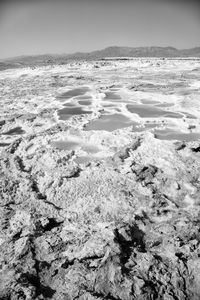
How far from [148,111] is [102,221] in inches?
267

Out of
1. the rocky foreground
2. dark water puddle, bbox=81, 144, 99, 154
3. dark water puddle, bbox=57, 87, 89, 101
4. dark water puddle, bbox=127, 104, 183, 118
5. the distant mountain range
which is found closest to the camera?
the rocky foreground

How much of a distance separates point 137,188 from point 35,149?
9.40 feet

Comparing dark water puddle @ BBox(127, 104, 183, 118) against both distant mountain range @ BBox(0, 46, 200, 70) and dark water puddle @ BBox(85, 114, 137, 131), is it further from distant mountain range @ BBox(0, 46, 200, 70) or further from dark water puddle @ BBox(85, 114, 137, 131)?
distant mountain range @ BBox(0, 46, 200, 70)

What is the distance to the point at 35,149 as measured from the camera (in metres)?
7.20

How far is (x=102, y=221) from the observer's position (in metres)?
4.56

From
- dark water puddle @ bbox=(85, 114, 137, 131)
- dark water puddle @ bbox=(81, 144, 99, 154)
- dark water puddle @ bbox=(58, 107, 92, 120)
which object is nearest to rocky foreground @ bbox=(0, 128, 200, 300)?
dark water puddle @ bbox=(81, 144, 99, 154)

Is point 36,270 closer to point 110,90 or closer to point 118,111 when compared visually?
point 118,111

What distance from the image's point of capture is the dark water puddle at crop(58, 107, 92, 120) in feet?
33.3

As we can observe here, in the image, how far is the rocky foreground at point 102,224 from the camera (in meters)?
3.28

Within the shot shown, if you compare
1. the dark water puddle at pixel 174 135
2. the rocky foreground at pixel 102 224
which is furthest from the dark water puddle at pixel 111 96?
the rocky foreground at pixel 102 224

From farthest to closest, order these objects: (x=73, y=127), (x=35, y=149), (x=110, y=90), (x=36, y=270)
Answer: (x=110, y=90), (x=73, y=127), (x=35, y=149), (x=36, y=270)

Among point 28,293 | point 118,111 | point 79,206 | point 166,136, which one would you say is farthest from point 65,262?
point 118,111

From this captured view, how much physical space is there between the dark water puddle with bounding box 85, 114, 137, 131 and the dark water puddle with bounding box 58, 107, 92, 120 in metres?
0.97

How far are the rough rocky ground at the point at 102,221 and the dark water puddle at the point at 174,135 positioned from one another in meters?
0.51
